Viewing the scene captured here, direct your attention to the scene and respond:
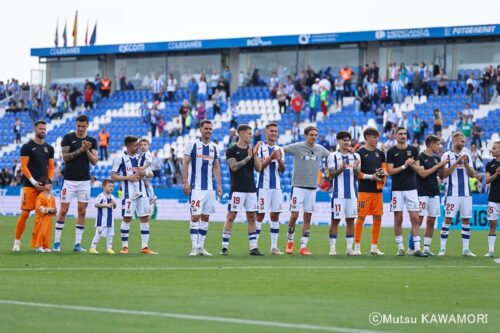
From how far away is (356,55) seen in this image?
5466 cm

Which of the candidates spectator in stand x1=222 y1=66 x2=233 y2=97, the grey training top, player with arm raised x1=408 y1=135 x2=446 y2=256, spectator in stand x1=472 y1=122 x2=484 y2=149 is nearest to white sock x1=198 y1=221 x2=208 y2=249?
the grey training top

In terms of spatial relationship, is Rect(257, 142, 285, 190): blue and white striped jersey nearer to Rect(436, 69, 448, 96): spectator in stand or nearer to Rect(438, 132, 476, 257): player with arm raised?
Rect(438, 132, 476, 257): player with arm raised

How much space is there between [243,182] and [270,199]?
2.50ft

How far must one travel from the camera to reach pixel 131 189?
20.7 metres

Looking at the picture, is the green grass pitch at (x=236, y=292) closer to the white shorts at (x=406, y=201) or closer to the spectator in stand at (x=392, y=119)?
the white shorts at (x=406, y=201)

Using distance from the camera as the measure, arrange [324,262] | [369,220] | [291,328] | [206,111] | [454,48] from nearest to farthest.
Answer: [291,328]
[324,262]
[369,220]
[454,48]
[206,111]

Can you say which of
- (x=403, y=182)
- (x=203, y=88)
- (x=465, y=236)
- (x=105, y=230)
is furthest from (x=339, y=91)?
(x=105, y=230)

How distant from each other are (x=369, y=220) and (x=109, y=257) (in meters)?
19.2

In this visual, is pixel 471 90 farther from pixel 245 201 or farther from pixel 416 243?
pixel 245 201

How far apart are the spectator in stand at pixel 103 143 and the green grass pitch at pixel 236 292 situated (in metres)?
32.1

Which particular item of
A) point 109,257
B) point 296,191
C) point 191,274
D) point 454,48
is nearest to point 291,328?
point 191,274

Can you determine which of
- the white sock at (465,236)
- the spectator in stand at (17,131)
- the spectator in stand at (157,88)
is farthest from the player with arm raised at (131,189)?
the spectator in stand at (17,131)

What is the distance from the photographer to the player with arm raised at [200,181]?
64.9ft

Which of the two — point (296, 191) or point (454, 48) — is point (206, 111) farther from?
point (296, 191)
